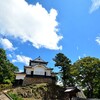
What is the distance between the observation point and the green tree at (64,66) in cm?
5675

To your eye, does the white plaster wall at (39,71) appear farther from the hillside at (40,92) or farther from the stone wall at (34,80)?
the hillside at (40,92)

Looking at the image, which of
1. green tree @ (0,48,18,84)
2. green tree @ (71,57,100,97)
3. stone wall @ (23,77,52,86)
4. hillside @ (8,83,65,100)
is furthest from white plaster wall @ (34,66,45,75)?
green tree @ (71,57,100,97)

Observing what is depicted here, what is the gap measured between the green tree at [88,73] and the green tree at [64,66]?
8.25 meters

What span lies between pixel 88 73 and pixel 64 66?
1256cm

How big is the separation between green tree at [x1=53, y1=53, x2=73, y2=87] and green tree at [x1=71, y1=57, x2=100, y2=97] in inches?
325

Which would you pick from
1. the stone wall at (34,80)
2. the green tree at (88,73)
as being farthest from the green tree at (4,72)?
the green tree at (88,73)

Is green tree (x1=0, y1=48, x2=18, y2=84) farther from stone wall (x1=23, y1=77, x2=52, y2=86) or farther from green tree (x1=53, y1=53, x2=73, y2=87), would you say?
green tree (x1=53, y1=53, x2=73, y2=87)

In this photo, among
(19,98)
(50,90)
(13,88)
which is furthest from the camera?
(50,90)

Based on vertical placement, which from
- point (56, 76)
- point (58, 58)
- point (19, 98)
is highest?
point (58, 58)

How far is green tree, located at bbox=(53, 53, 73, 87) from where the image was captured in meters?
56.8

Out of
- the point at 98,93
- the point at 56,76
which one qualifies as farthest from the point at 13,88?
the point at 98,93

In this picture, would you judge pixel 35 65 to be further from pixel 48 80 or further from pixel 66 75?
pixel 66 75

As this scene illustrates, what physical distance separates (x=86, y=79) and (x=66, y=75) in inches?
452

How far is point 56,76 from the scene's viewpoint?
2372 inches
